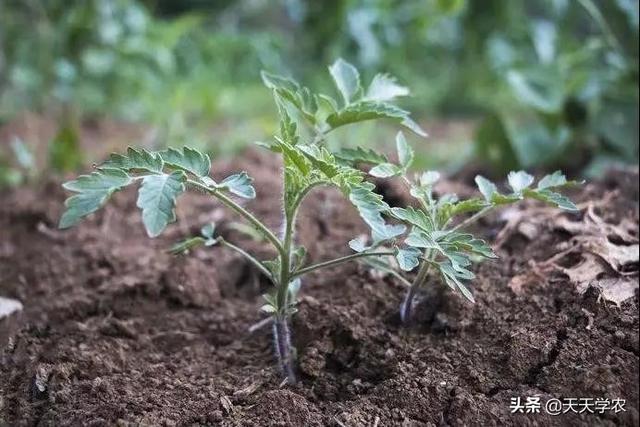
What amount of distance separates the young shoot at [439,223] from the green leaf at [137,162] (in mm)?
311

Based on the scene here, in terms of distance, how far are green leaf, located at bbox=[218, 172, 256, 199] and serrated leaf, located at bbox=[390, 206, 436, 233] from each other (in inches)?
8.3

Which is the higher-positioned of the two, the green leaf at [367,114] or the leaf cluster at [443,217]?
the green leaf at [367,114]

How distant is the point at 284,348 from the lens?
4.00ft

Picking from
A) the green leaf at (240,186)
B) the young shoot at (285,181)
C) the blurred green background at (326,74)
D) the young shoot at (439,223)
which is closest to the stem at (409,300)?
the young shoot at (439,223)

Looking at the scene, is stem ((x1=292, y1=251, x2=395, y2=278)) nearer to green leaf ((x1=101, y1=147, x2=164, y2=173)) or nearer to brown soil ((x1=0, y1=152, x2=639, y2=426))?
brown soil ((x1=0, y1=152, x2=639, y2=426))

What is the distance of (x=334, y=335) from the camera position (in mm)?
1275

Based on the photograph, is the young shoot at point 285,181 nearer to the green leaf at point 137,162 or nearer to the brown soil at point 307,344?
the green leaf at point 137,162

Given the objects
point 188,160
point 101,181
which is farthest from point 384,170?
point 101,181

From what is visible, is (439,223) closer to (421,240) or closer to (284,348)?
(421,240)

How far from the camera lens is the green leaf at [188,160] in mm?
1055

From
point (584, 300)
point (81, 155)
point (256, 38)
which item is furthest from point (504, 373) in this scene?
point (256, 38)

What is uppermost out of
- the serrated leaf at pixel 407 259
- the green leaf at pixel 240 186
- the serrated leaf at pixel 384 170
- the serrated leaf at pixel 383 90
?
the serrated leaf at pixel 383 90

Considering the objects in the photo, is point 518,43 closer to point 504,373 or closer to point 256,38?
point 256,38

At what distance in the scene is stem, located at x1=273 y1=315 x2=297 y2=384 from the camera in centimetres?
121
